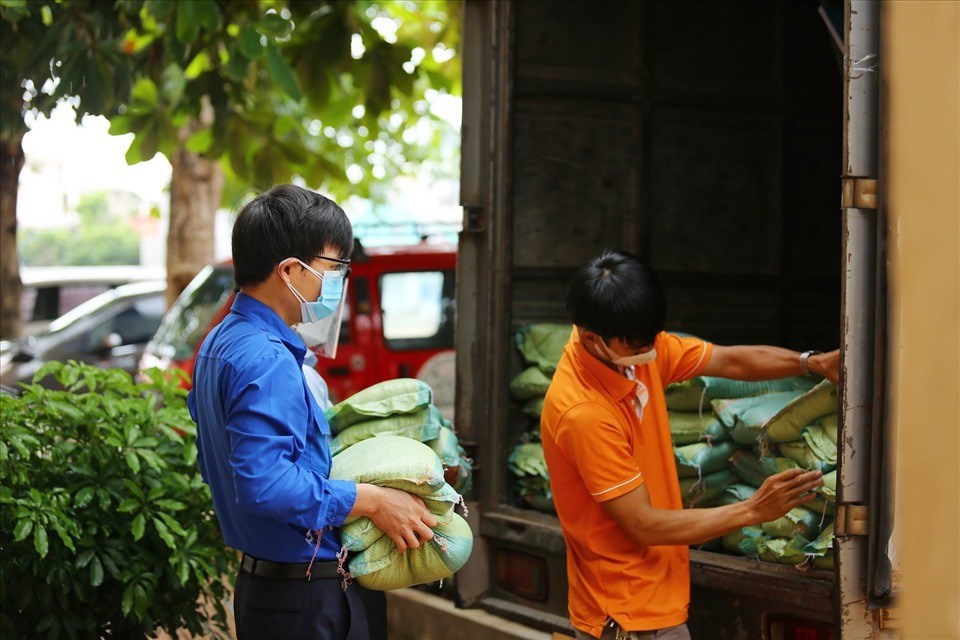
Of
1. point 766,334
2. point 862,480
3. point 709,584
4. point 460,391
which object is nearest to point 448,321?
point 766,334

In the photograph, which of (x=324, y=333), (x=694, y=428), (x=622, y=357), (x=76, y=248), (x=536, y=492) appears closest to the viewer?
(x=622, y=357)

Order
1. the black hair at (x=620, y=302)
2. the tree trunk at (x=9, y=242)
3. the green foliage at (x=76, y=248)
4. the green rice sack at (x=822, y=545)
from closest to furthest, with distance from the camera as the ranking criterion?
1. the black hair at (x=620, y=302)
2. the green rice sack at (x=822, y=545)
3. the tree trunk at (x=9, y=242)
4. the green foliage at (x=76, y=248)

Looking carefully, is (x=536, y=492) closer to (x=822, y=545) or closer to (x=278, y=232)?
(x=822, y=545)

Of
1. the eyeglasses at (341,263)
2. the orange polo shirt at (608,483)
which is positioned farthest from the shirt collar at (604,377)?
the eyeglasses at (341,263)

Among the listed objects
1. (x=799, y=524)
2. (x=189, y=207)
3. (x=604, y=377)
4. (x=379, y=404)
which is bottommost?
(x=799, y=524)

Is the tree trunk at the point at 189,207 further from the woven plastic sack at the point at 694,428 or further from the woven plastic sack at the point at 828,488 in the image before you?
the woven plastic sack at the point at 828,488

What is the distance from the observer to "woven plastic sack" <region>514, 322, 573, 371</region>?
450 cm

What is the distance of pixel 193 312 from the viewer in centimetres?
895

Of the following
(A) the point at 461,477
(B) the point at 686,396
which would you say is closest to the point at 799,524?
(B) the point at 686,396

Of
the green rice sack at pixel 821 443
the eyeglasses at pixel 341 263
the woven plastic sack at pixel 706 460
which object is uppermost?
the eyeglasses at pixel 341 263

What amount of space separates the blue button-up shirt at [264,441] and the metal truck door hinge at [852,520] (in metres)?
1.18

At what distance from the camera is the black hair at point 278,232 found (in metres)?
2.69

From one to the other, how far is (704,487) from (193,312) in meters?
5.80

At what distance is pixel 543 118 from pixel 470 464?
1525mm
